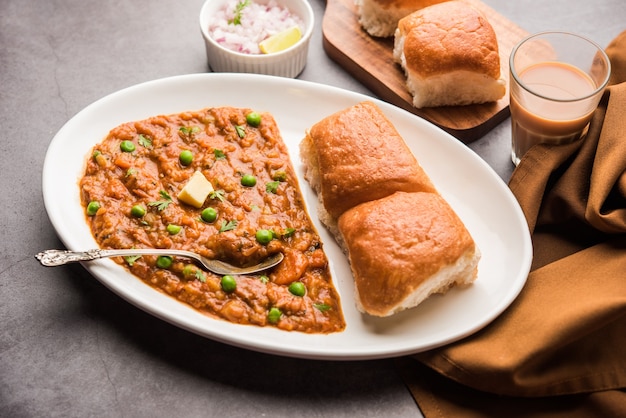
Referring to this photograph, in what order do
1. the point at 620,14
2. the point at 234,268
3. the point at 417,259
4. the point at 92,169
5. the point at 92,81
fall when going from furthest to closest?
the point at 620,14 → the point at 92,81 → the point at 92,169 → the point at 234,268 → the point at 417,259

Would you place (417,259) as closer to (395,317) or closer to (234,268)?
(395,317)

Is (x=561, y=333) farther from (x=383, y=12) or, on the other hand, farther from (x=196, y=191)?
(x=383, y=12)

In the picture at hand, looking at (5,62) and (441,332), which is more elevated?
(5,62)

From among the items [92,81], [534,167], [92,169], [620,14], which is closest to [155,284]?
[92,169]

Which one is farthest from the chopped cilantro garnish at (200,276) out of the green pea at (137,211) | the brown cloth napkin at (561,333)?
the brown cloth napkin at (561,333)

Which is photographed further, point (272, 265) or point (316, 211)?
point (316, 211)

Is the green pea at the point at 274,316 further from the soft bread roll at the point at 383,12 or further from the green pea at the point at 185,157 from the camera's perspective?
the soft bread roll at the point at 383,12
